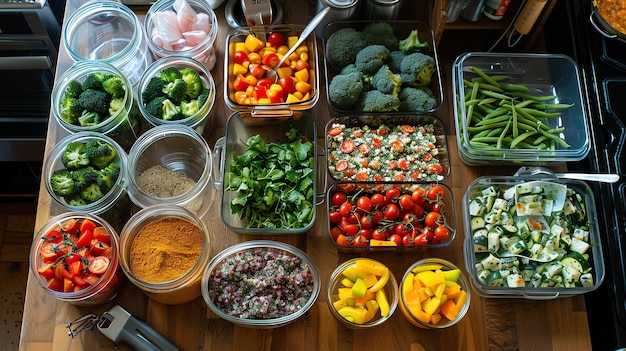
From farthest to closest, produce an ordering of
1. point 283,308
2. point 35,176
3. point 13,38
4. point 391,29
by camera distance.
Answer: point 35,176 → point 13,38 → point 391,29 → point 283,308

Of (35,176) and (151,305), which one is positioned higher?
(35,176)


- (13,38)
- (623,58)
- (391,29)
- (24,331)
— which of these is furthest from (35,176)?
(623,58)

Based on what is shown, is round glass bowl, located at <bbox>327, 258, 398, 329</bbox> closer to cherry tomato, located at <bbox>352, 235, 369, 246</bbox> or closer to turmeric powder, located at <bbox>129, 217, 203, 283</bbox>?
cherry tomato, located at <bbox>352, 235, 369, 246</bbox>

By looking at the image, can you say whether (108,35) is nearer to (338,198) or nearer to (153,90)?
(153,90)

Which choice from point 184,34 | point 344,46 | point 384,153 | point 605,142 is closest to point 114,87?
point 184,34

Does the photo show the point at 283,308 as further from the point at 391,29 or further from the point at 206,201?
the point at 391,29

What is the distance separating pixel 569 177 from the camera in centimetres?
143

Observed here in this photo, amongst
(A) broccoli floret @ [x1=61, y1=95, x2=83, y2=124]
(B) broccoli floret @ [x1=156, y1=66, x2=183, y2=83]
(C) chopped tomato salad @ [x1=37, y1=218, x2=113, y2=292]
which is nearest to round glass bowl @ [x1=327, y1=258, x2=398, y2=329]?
(C) chopped tomato salad @ [x1=37, y1=218, x2=113, y2=292]

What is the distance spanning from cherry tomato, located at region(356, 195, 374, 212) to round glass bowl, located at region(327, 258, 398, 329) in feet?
0.44

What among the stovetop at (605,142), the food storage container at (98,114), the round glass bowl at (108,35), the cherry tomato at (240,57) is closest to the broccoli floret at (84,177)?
the food storage container at (98,114)

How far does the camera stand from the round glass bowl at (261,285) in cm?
126

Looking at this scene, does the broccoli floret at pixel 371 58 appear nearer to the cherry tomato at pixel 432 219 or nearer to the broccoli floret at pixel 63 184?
the cherry tomato at pixel 432 219

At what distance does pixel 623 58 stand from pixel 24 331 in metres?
1.84

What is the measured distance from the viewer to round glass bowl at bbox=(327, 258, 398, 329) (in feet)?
4.17
